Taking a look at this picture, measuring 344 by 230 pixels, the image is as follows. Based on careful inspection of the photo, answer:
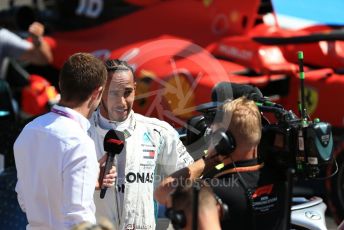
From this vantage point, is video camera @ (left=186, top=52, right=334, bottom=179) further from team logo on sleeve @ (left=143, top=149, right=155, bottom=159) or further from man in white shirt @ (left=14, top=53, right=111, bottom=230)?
man in white shirt @ (left=14, top=53, right=111, bottom=230)

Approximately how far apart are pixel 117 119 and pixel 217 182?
26.6 inches

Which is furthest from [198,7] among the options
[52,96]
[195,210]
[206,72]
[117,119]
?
[195,210]

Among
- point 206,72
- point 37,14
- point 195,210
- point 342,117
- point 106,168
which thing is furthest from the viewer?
point 37,14

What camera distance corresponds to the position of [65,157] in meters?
2.87

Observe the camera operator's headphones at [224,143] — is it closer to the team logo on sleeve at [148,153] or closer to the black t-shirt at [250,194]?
the black t-shirt at [250,194]

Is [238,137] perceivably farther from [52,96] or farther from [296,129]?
[52,96]

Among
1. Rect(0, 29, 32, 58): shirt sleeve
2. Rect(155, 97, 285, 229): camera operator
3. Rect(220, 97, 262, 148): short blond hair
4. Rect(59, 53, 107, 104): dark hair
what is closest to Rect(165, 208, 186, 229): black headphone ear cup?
Rect(155, 97, 285, 229): camera operator

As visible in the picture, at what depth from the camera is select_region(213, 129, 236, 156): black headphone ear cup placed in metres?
2.96

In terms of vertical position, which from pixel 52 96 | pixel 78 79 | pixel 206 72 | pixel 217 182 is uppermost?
pixel 78 79

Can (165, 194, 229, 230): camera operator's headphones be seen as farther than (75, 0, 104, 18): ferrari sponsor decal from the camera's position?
No

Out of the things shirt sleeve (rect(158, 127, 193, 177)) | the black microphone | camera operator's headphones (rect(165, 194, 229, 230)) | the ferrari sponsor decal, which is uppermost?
the black microphone

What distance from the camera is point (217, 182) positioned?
306cm

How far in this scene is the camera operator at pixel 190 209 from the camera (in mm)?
2715

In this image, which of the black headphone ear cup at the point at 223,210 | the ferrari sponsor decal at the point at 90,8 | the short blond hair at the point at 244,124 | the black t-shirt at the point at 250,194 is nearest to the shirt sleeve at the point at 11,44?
the ferrari sponsor decal at the point at 90,8
